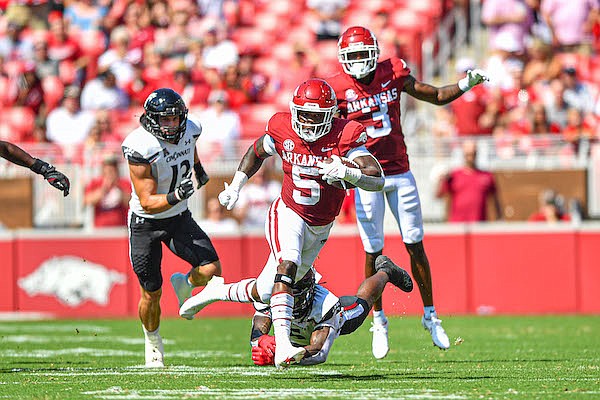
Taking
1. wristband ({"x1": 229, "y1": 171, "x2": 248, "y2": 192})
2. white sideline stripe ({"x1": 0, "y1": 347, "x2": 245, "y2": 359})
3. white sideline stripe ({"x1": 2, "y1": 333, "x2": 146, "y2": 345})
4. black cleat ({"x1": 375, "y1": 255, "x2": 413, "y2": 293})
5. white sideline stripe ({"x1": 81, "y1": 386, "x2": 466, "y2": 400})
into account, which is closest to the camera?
white sideline stripe ({"x1": 81, "y1": 386, "x2": 466, "y2": 400})

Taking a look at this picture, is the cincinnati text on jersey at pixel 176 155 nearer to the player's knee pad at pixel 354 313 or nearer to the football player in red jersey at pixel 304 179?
the football player in red jersey at pixel 304 179

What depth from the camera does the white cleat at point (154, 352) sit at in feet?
29.0

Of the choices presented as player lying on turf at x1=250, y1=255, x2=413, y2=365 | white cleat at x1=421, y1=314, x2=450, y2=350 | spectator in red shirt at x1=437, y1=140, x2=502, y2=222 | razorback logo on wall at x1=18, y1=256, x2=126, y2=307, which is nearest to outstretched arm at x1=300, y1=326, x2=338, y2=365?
player lying on turf at x1=250, y1=255, x2=413, y2=365

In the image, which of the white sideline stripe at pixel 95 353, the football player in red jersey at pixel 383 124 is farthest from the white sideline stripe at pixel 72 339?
the football player in red jersey at pixel 383 124

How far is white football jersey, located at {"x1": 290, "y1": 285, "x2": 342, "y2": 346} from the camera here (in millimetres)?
7961

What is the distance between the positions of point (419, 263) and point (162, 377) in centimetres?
264

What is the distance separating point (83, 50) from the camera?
17.9m

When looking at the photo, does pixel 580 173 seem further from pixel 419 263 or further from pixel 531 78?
pixel 419 263

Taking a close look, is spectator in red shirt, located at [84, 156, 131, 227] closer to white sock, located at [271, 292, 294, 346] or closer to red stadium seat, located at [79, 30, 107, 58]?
red stadium seat, located at [79, 30, 107, 58]

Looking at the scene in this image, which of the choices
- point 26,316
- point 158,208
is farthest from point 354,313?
point 26,316

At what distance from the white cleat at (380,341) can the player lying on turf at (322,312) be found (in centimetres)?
86

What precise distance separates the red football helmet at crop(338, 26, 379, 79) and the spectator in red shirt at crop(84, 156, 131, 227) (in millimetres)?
5425

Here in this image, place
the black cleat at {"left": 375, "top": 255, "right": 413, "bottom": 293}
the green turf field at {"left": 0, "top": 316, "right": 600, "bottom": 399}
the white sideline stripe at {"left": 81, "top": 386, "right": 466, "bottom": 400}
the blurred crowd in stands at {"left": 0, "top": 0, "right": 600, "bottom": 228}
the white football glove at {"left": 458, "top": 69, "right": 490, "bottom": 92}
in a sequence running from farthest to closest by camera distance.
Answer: the blurred crowd in stands at {"left": 0, "top": 0, "right": 600, "bottom": 228} < the white football glove at {"left": 458, "top": 69, "right": 490, "bottom": 92} < the black cleat at {"left": 375, "top": 255, "right": 413, "bottom": 293} < the green turf field at {"left": 0, "top": 316, "right": 600, "bottom": 399} < the white sideline stripe at {"left": 81, "top": 386, "right": 466, "bottom": 400}

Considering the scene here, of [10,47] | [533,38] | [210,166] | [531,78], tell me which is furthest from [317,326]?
[10,47]
